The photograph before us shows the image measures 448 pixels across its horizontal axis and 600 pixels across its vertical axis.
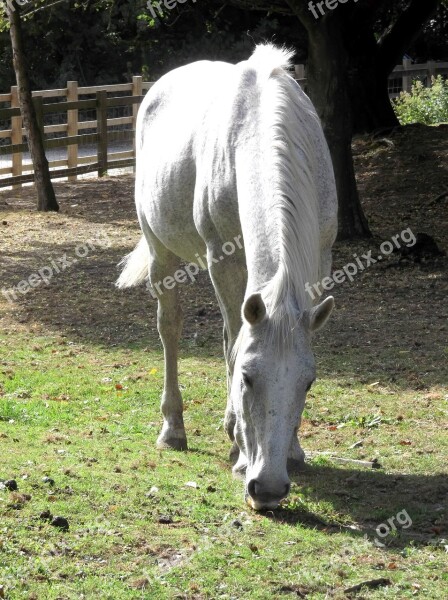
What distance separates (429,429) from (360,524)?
1.67m

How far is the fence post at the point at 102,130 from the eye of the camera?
1856 cm

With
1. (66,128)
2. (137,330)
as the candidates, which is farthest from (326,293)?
(66,128)

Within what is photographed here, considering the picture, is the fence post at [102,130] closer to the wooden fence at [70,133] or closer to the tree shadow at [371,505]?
the wooden fence at [70,133]

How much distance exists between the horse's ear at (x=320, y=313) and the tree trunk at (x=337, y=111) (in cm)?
787

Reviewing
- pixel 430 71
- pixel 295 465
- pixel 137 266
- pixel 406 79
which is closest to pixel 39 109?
pixel 137 266

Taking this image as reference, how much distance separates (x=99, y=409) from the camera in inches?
262

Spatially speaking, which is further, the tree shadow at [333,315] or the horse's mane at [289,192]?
the tree shadow at [333,315]

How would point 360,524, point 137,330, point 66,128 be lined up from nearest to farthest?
1. point 360,524
2. point 137,330
3. point 66,128

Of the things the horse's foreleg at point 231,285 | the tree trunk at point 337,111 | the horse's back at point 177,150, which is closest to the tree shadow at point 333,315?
the tree trunk at point 337,111

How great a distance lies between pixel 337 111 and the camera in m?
11.8

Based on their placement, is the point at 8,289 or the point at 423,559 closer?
the point at 423,559

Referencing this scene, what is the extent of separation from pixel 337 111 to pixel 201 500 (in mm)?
7926

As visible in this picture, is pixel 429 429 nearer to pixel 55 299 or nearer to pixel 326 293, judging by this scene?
pixel 326 293

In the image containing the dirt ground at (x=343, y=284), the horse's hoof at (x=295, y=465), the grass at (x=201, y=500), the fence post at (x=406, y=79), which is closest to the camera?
the grass at (x=201, y=500)
